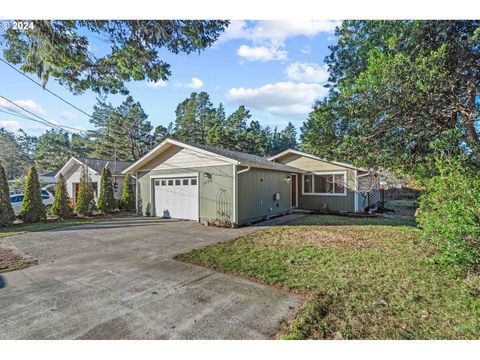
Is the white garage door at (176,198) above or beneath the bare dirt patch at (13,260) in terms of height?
above

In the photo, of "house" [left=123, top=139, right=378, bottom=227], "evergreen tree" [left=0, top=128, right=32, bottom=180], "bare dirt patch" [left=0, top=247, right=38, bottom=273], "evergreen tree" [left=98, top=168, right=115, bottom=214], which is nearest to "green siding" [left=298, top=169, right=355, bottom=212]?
"house" [left=123, top=139, right=378, bottom=227]

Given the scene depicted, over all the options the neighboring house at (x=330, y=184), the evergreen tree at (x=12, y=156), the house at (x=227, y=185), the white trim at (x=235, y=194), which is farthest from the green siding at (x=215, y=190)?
the evergreen tree at (x=12, y=156)

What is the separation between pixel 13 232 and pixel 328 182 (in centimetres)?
1331

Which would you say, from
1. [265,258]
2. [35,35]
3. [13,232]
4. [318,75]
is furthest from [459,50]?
[13,232]

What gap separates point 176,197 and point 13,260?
6.17 m

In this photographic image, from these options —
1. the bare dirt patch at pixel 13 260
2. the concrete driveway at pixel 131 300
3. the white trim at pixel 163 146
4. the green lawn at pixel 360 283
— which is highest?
the white trim at pixel 163 146

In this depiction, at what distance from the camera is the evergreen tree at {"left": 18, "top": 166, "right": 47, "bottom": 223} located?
404 inches

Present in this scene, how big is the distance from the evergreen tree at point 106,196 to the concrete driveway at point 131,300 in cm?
778

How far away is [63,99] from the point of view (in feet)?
29.7

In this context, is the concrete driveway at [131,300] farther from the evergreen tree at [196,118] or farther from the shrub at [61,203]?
the evergreen tree at [196,118]

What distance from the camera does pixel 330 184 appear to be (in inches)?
498

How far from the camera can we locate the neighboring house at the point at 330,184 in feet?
38.5

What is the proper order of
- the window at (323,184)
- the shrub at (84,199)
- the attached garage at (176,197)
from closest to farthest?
the attached garage at (176,197) → the shrub at (84,199) → the window at (323,184)

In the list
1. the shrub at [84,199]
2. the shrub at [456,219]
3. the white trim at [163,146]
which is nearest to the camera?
the shrub at [456,219]
